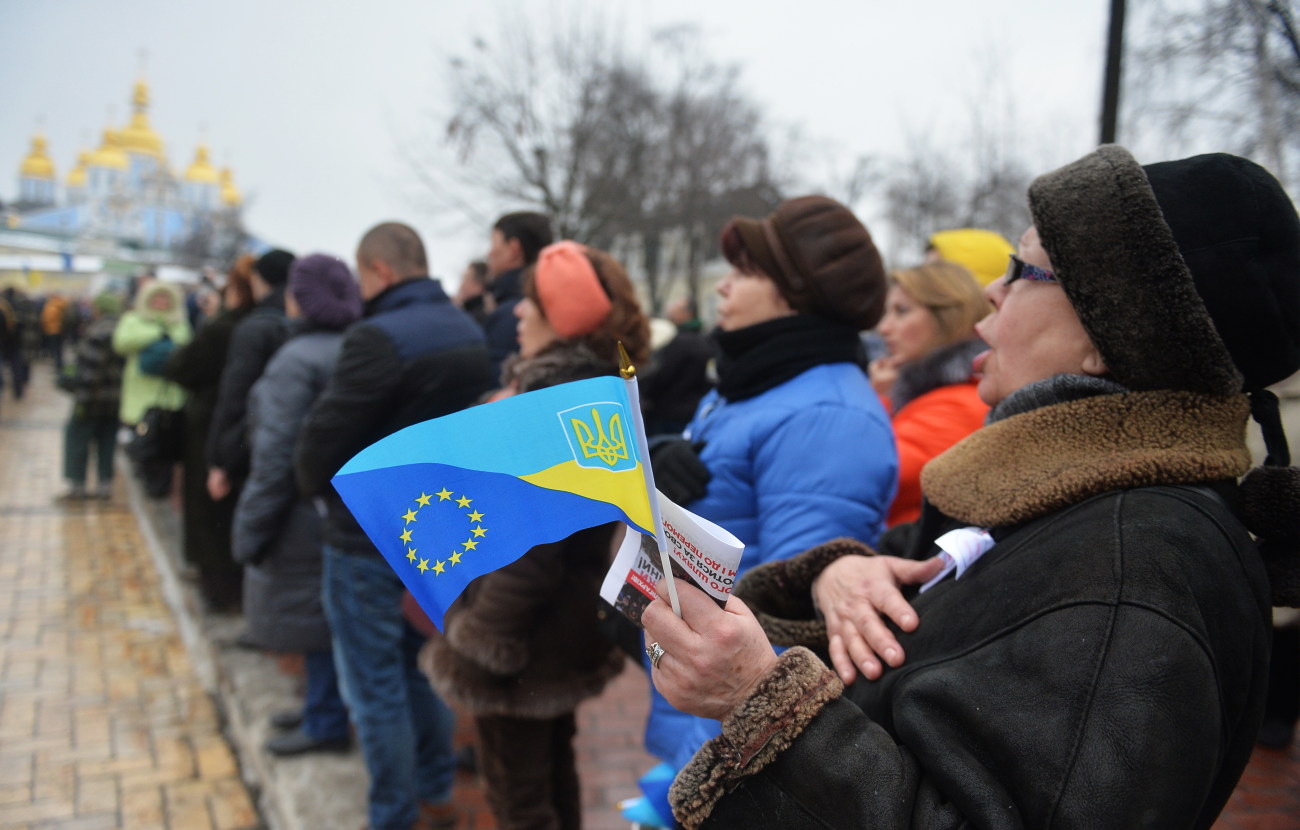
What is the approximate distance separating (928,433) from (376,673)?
84.7 inches

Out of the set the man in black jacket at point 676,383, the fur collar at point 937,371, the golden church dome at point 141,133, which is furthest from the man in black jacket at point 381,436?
the golden church dome at point 141,133

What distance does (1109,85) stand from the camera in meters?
3.10

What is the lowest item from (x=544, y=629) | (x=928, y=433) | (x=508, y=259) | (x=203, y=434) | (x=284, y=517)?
(x=203, y=434)

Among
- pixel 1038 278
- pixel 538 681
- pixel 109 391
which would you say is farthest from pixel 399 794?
pixel 109 391

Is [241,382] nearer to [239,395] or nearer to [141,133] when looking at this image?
[239,395]

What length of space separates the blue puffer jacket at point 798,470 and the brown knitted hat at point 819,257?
0.19 metres

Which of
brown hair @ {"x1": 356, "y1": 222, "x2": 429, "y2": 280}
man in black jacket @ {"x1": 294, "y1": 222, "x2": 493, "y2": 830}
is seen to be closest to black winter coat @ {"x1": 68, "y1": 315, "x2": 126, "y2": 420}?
brown hair @ {"x1": 356, "y1": 222, "x2": 429, "y2": 280}

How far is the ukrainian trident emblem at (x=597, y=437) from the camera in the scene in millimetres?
1031

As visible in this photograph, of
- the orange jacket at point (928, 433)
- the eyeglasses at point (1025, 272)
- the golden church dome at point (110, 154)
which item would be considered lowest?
the orange jacket at point (928, 433)

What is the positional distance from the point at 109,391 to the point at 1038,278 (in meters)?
9.01

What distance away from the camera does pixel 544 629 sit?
2.74 meters

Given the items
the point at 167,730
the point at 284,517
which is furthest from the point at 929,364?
the point at 167,730

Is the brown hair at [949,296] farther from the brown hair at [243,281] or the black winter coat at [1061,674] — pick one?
the brown hair at [243,281]

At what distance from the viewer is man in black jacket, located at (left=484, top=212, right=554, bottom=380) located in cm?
475
